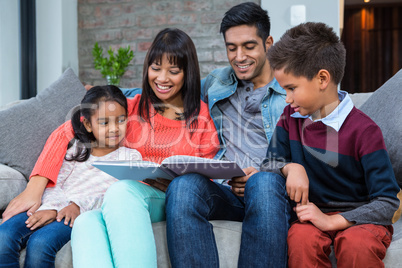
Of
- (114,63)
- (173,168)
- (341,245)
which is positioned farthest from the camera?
(114,63)

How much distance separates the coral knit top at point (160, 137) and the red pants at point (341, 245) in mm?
519

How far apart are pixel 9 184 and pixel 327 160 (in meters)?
0.99

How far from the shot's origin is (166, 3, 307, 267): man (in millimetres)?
1008

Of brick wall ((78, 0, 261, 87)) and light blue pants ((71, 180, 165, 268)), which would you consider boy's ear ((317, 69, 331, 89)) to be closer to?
light blue pants ((71, 180, 165, 268))

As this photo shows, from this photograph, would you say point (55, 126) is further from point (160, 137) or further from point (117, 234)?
point (117, 234)

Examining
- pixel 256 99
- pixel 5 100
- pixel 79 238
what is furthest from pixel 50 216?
pixel 5 100

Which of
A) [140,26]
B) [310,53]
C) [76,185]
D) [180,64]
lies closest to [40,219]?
[76,185]

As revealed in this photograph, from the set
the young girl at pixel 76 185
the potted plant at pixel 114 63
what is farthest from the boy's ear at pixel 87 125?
the potted plant at pixel 114 63

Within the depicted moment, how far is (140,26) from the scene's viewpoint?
3.08 meters

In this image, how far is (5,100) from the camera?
Answer: 2670 mm

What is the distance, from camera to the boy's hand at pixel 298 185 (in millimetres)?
1065

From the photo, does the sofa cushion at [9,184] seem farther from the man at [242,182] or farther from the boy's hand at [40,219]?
the man at [242,182]

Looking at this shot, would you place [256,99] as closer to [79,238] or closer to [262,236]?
[262,236]

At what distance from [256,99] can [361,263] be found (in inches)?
28.6
